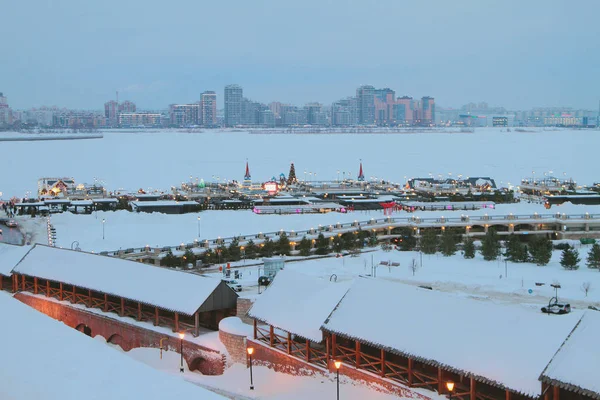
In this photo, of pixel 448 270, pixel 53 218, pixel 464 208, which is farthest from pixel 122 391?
pixel 464 208

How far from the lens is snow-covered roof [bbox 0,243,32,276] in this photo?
1635 cm

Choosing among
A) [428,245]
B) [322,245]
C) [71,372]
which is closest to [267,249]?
[322,245]

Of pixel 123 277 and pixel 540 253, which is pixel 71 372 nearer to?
pixel 123 277

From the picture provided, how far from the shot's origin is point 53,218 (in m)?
29.3

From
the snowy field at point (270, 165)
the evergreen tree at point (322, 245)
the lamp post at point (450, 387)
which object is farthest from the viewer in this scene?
the snowy field at point (270, 165)

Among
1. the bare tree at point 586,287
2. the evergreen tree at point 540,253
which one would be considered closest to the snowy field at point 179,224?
the evergreen tree at point 540,253

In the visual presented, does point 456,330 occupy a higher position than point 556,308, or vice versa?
point 456,330

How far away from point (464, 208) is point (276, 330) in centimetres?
2393

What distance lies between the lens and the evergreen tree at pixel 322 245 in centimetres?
2348

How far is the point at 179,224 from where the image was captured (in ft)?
95.6

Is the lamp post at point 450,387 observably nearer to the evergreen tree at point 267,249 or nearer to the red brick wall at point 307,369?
the red brick wall at point 307,369

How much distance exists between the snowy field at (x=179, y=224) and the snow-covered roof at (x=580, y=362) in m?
17.3

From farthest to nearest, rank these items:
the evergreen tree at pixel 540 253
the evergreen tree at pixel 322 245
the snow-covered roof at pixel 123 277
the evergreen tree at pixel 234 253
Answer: the evergreen tree at pixel 322 245 < the evergreen tree at pixel 234 253 < the evergreen tree at pixel 540 253 < the snow-covered roof at pixel 123 277

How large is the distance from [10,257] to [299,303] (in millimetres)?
8573
